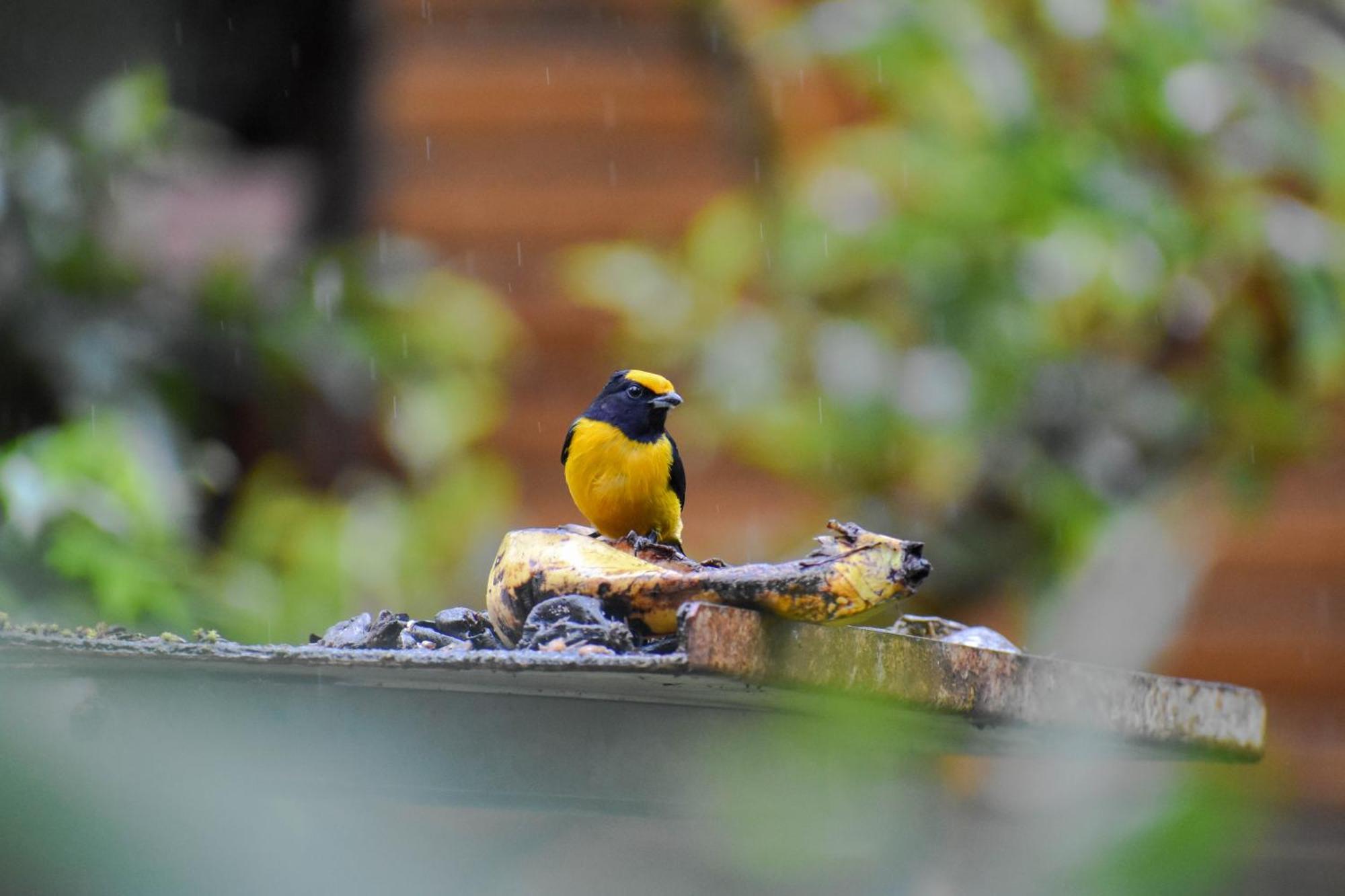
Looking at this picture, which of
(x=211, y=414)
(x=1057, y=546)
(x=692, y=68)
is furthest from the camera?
(x=692, y=68)

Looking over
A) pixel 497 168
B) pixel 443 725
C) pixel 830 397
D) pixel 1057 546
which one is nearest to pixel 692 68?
pixel 497 168

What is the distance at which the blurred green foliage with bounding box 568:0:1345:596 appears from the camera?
2707mm

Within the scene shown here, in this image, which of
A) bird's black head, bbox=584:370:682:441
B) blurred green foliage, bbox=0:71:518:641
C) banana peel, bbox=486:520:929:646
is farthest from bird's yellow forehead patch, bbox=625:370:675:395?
blurred green foliage, bbox=0:71:518:641

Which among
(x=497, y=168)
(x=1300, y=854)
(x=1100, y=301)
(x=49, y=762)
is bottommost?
(x=1300, y=854)

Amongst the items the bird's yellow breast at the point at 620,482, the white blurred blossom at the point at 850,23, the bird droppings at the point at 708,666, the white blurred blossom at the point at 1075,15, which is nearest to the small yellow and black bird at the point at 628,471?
the bird's yellow breast at the point at 620,482

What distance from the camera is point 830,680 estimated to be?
100 cm

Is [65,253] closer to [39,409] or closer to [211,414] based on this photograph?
[39,409]

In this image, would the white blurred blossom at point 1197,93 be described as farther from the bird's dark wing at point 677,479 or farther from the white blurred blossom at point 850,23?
the bird's dark wing at point 677,479

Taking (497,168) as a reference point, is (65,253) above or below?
below

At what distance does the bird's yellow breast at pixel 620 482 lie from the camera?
1.25 meters

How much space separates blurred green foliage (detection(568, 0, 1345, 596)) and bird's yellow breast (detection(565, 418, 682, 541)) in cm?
149

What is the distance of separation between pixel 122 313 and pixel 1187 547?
237 centimetres

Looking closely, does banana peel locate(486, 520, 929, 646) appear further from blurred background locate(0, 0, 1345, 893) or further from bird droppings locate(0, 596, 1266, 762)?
blurred background locate(0, 0, 1345, 893)

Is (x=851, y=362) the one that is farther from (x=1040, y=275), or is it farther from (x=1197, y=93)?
(x=1197, y=93)
